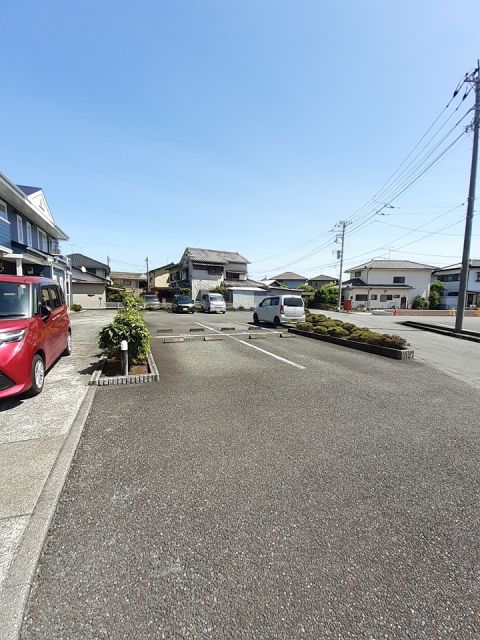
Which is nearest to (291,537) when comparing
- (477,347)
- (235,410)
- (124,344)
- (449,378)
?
(235,410)

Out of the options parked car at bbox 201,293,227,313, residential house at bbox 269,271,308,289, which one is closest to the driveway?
parked car at bbox 201,293,227,313

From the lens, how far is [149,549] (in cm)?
197

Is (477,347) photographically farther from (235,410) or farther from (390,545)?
(390,545)

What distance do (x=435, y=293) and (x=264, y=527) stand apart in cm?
4719

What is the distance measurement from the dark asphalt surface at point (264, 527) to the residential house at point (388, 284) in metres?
37.9

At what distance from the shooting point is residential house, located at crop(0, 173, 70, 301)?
12752 millimetres

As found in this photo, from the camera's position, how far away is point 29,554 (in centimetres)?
188

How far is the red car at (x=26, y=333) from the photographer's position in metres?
3.91

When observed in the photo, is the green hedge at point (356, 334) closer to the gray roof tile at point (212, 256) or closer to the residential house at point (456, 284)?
the gray roof tile at point (212, 256)

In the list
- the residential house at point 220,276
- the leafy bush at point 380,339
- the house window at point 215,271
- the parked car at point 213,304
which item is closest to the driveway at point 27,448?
the leafy bush at point 380,339

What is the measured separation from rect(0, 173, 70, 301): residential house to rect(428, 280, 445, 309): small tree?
42052 mm

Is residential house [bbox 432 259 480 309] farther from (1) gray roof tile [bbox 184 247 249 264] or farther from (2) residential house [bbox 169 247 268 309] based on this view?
(1) gray roof tile [bbox 184 247 249 264]

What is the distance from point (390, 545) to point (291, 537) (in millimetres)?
643

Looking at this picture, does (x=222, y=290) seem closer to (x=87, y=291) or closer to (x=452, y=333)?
(x=87, y=291)
